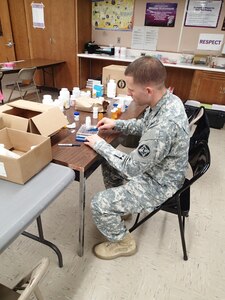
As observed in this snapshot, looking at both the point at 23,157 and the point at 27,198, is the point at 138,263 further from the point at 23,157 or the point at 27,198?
the point at 23,157

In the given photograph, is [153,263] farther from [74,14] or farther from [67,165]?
[74,14]

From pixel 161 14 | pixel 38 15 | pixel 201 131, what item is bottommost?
pixel 201 131

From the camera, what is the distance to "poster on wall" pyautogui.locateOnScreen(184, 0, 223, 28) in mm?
3469

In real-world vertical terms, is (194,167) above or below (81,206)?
above

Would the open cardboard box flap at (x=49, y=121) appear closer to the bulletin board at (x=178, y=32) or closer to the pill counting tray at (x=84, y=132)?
the pill counting tray at (x=84, y=132)

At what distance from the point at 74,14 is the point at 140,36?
1.25 meters

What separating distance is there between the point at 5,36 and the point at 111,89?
3.73m

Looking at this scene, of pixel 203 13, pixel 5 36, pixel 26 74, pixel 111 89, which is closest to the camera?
pixel 111 89

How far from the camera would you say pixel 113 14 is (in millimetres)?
4098

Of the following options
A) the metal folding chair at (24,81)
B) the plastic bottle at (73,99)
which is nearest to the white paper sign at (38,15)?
the metal folding chair at (24,81)

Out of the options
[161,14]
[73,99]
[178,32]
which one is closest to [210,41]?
[178,32]

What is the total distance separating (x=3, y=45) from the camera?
4.55 metres

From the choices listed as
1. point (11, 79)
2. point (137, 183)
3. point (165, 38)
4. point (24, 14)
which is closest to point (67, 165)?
point (137, 183)

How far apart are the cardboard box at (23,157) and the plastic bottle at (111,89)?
1188 millimetres
